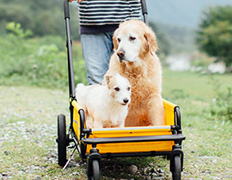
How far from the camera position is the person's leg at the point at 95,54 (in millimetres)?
3646

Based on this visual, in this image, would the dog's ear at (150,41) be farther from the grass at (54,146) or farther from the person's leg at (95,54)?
the grass at (54,146)

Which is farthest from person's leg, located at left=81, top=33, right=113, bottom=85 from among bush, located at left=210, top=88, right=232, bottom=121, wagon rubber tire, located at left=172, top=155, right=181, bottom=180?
bush, located at left=210, top=88, right=232, bottom=121

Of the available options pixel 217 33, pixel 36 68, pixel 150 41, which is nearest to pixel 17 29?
pixel 36 68

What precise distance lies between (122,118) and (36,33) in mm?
20753

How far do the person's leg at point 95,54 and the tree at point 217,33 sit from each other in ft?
52.8

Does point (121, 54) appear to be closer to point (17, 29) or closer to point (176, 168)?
point (176, 168)

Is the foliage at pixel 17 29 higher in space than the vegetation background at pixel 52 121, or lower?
higher

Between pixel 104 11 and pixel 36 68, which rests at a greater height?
pixel 104 11

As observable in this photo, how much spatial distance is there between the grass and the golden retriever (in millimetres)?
521

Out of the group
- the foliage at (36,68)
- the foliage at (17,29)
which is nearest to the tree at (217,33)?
the foliage at (36,68)

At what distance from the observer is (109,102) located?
2766mm

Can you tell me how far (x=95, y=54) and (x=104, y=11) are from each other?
1.51 feet

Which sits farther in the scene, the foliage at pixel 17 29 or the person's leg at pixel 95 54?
the foliage at pixel 17 29

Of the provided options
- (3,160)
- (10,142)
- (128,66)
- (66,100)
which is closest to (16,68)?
(66,100)
